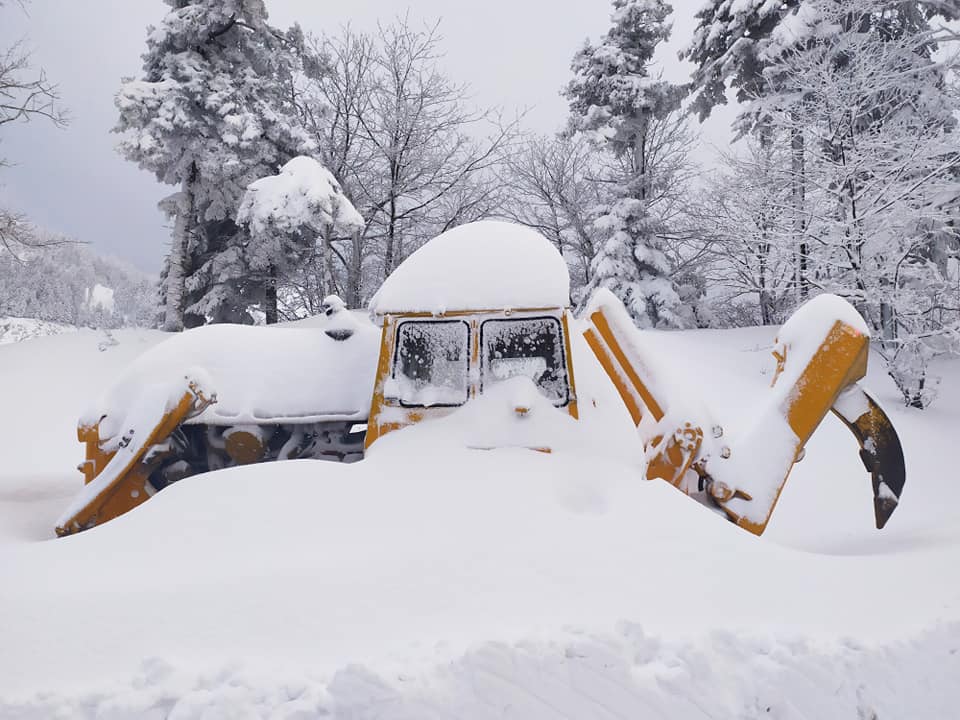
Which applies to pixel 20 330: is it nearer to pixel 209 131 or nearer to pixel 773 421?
pixel 209 131

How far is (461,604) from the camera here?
241cm

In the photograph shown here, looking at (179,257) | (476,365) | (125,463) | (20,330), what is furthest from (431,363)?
(20,330)

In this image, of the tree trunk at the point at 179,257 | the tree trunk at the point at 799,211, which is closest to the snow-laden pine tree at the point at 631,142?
the tree trunk at the point at 799,211

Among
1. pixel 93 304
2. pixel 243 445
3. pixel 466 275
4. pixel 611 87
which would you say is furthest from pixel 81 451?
pixel 93 304

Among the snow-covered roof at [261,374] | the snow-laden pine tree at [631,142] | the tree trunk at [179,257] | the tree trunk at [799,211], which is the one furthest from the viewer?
the snow-laden pine tree at [631,142]

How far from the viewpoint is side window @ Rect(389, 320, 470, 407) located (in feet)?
13.0

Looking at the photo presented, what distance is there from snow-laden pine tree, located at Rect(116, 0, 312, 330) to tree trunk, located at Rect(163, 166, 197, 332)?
3 cm

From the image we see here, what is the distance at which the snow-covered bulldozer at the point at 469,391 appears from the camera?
3.59m

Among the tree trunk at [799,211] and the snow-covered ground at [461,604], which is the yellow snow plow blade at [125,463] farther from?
the tree trunk at [799,211]

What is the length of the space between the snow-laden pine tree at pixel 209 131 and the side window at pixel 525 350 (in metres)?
13.5

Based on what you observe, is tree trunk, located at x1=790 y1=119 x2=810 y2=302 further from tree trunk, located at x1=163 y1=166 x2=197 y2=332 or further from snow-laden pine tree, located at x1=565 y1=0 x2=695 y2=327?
tree trunk, located at x1=163 y1=166 x2=197 y2=332

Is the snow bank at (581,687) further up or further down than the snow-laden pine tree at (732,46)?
further down

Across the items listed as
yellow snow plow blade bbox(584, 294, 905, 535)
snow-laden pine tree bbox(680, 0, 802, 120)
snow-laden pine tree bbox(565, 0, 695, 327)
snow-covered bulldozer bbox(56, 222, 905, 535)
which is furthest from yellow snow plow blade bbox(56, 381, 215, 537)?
snow-laden pine tree bbox(680, 0, 802, 120)

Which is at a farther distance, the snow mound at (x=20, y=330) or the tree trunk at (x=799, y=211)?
the snow mound at (x=20, y=330)
